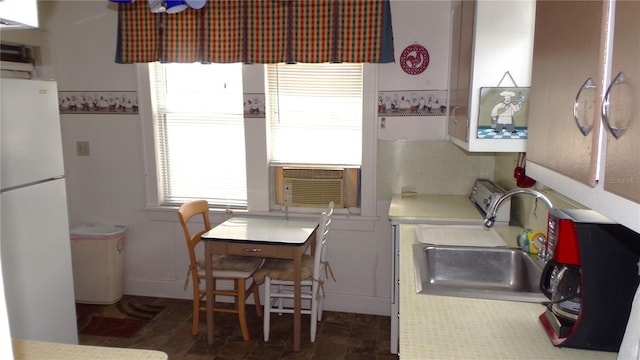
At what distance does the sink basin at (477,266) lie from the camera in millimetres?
1986

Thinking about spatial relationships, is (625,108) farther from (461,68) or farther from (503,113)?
(461,68)

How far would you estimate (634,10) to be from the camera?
2.43 ft

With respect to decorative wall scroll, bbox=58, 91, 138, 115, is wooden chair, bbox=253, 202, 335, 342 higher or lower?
lower

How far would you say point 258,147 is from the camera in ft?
11.4

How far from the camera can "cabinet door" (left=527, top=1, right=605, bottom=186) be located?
35.3 inches

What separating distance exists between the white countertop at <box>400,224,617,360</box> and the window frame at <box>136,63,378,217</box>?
173 cm

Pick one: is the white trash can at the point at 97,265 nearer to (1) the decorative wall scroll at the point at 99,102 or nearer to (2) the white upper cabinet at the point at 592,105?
(1) the decorative wall scroll at the point at 99,102

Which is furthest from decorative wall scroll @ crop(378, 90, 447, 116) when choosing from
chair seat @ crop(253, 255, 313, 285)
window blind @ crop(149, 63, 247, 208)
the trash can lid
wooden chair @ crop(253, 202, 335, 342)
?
the trash can lid

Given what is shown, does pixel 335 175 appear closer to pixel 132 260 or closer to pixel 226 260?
pixel 226 260

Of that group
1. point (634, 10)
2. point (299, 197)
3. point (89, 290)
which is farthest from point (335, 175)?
point (634, 10)

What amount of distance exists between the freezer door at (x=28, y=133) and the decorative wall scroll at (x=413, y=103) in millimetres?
2040

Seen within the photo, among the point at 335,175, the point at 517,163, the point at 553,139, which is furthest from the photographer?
the point at 335,175

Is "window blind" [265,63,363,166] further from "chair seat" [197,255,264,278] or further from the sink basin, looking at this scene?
the sink basin

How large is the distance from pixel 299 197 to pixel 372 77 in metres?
1.01
